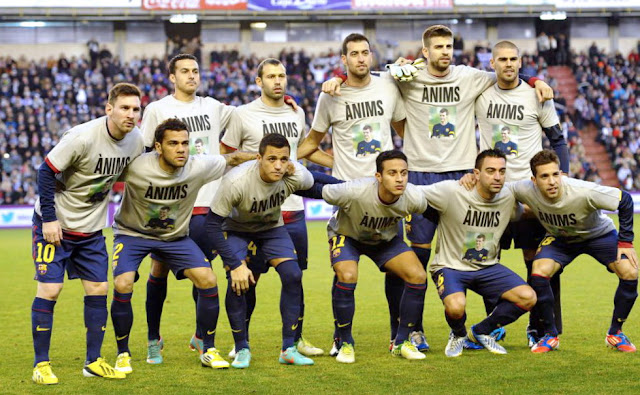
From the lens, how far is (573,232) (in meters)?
7.92

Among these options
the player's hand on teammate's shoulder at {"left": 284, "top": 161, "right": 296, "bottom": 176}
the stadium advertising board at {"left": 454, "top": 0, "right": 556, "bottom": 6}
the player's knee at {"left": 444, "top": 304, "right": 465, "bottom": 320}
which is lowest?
the player's knee at {"left": 444, "top": 304, "right": 465, "bottom": 320}

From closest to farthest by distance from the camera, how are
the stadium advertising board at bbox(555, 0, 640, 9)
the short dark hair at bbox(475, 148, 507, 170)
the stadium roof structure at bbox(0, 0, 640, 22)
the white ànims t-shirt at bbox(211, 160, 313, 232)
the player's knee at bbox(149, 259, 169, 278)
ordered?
1. the white ànims t-shirt at bbox(211, 160, 313, 232)
2. the short dark hair at bbox(475, 148, 507, 170)
3. the player's knee at bbox(149, 259, 169, 278)
4. the stadium roof structure at bbox(0, 0, 640, 22)
5. the stadium advertising board at bbox(555, 0, 640, 9)

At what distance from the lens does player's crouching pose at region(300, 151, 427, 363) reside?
7633 millimetres

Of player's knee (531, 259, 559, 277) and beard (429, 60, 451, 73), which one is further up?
beard (429, 60, 451, 73)

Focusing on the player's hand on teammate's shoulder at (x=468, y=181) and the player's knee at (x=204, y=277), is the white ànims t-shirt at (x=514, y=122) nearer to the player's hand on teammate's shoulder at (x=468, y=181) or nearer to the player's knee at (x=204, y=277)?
the player's hand on teammate's shoulder at (x=468, y=181)

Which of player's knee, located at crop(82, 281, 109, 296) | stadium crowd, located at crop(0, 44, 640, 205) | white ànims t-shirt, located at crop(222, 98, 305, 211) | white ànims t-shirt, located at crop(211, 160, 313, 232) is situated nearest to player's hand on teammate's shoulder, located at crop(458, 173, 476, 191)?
white ànims t-shirt, located at crop(211, 160, 313, 232)

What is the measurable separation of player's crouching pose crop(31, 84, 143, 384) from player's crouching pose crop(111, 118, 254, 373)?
0.16 metres

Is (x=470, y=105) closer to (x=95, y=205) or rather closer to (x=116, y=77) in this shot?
(x=95, y=205)

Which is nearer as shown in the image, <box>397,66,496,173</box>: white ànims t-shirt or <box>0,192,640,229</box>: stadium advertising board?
<box>397,66,496,173</box>: white ànims t-shirt

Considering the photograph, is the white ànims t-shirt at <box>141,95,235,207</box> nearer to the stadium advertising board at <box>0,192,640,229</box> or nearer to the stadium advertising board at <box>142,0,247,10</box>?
the stadium advertising board at <box>0,192,640,229</box>

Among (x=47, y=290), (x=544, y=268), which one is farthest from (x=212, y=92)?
(x=47, y=290)

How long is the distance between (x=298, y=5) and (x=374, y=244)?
103 ft

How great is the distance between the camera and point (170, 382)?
6824mm

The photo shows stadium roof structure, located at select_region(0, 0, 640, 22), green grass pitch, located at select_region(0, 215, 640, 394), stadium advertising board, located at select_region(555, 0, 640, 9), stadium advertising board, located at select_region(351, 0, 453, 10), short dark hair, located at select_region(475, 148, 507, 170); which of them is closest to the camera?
green grass pitch, located at select_region(0, 215, 640, 394)
